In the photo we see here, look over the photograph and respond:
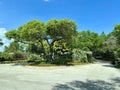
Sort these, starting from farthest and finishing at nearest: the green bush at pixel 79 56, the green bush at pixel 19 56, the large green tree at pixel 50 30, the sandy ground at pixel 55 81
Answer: the green bush at pixel 19 56, the green bush at pixel 79 56, the large green tree at pixel 50 30, the sandy ground at pixel 55 81

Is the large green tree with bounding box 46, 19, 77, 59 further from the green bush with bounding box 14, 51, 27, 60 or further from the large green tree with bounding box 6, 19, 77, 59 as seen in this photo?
the green bush with bounding box 14, 51, 27, 60

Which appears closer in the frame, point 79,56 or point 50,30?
point 50,30

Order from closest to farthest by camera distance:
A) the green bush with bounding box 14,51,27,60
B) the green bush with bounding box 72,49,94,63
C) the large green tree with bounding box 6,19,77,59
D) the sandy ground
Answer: the sandy ground < the large green tree with bounding box 6,19,77,59 < the green bush with bounding box 72,49,94,63 < the green bush with bounding box 14,51,27,60

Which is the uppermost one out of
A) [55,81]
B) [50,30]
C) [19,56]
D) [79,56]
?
[50,30]

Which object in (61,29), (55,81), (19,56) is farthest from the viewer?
(19,56)

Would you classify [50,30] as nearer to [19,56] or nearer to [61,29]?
[61,29]

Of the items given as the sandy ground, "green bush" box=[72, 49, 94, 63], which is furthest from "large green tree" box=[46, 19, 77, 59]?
the sandy ground

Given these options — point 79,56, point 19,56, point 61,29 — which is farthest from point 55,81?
point 19,56

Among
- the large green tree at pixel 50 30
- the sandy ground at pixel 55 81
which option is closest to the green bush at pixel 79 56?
the large green tree at pixel 50 30

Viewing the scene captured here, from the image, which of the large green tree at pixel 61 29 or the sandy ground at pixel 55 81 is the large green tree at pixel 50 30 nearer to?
the large green tree at pixel 61 29

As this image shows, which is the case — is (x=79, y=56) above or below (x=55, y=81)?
above

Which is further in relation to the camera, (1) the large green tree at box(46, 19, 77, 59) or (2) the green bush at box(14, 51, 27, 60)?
(2) the green bush at box(14, 51, 27, 60)

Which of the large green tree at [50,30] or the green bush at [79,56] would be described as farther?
the green bush at [79,56]

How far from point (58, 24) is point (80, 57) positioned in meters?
9.69
